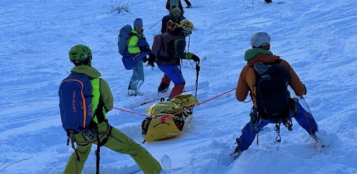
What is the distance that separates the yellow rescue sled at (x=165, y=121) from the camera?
702cm

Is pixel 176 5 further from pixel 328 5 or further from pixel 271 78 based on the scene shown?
pixel 271 78

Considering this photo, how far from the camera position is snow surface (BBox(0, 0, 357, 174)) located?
5.57 metres

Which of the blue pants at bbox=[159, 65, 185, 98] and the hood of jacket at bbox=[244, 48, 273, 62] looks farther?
the blue pants at bbox=[159, 65, 185, 98]

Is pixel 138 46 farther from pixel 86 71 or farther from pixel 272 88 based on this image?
pixel 272 88

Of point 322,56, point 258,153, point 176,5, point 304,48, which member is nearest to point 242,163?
point 258,153

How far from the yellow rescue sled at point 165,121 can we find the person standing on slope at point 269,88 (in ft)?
6.35

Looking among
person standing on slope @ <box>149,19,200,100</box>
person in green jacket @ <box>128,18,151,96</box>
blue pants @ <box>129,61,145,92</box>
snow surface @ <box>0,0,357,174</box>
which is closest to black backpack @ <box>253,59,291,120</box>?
snow surface @ <box>0,0,357,174</box>

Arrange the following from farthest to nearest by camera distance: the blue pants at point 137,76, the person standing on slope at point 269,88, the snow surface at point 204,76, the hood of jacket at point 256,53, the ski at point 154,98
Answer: the blue pants at point 137,76, the ski at point 154,98, the snow surface at point 204,76, the hood of jacket at point 256,53, the person standing on slope at point 269,88

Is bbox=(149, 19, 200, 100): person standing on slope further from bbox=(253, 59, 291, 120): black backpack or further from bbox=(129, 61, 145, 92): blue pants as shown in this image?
bbox=(253, 59, 291, 120): black backpack

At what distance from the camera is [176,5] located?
548 inches

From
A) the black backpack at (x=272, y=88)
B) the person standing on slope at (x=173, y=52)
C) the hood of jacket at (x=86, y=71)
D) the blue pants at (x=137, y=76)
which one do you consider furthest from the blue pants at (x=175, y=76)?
the hood of jacket at (x=86, y=71)

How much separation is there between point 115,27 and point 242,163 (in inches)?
486

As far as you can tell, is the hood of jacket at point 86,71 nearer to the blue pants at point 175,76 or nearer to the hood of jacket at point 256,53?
the hood of jacket at point 256,53

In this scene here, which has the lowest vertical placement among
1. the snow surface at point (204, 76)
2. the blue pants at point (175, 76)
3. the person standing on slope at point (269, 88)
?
the snow surface at point (204, 76)
